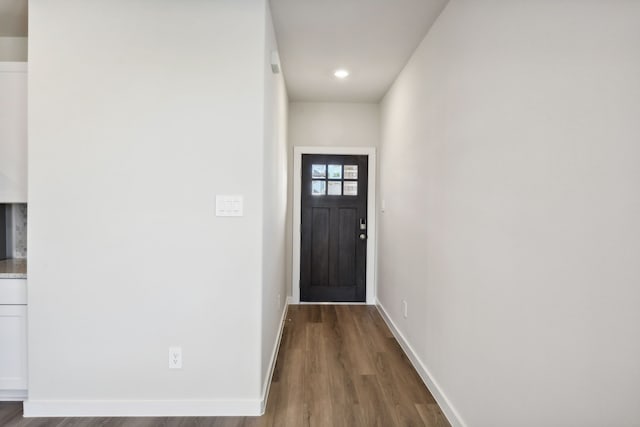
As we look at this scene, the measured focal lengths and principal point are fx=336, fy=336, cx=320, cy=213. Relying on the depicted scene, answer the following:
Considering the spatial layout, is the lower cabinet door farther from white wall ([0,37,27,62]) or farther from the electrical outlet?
white wall ([0,37,27,62])

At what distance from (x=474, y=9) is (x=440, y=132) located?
0.69 meters

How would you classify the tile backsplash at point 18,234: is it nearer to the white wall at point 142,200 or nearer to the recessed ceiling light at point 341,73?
the white wall at point 142,200

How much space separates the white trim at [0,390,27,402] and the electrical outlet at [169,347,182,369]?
96 cm

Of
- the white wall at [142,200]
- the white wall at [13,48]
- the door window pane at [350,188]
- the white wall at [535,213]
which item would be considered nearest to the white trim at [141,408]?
the white wall at [142,200]

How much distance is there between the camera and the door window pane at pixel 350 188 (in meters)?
4.25

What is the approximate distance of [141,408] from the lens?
196 centimetres

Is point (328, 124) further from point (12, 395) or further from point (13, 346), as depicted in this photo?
point (12, 395)

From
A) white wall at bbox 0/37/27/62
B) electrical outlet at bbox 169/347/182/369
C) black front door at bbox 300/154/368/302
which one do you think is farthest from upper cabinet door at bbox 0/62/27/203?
black front door at bbox 300/154/368/302

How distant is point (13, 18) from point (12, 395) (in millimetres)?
2450

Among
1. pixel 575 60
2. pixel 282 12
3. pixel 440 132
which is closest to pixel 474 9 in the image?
pixel 440 132

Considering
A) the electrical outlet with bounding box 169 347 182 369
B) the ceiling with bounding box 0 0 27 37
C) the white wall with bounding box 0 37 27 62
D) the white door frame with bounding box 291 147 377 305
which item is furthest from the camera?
the white door frame with bounding box 291 147 377 305

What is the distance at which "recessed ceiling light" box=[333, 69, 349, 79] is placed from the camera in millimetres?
3230

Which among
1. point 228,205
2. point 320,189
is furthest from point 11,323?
point 320,189

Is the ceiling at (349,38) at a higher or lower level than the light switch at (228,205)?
higher
